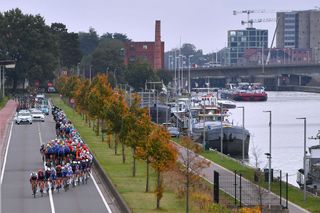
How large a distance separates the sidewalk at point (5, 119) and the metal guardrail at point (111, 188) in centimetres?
686

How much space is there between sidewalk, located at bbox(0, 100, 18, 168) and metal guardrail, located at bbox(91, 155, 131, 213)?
6857mm

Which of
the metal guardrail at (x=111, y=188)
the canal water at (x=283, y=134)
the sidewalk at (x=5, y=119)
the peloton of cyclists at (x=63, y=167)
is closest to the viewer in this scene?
the metal guardrail at (x=111, y=188)

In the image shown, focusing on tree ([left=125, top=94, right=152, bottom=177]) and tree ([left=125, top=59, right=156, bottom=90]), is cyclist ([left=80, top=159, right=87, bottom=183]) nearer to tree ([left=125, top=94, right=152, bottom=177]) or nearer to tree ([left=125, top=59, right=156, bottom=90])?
tree ([left=125, top=94, right=152, bottom=177])

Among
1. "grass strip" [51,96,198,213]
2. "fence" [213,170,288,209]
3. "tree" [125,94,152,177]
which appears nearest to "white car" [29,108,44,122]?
"grass strip" [51,96,198,213]

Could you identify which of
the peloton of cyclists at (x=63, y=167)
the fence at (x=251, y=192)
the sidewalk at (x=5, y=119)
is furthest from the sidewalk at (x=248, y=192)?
the sidewalk at (x=5, y=119)

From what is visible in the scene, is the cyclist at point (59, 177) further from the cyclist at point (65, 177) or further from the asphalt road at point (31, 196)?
the asphalt road at point (31, 196)

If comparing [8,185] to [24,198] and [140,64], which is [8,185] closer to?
[24,198]

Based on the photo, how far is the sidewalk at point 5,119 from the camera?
258ft

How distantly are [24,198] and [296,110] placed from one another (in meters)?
134

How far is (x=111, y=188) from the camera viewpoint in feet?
165

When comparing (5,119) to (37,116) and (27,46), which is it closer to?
(37,116)

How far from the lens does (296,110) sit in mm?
179500

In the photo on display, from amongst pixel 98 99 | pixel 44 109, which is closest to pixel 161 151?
pixel 98 99

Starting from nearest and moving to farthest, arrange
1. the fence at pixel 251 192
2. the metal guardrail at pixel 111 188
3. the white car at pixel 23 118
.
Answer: the metal guardrail at pixel 111 188 < the fence at pixel 251 192 < the white car at pixel 23 118
